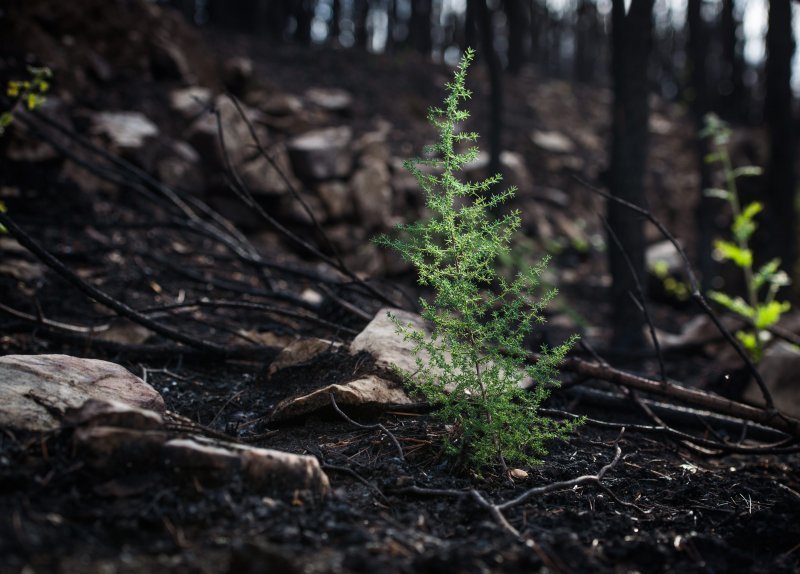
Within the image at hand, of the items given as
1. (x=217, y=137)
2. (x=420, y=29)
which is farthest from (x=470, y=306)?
(x=420, y=29)

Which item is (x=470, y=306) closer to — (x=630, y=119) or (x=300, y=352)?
(x=300, y=352)

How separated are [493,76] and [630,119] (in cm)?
276

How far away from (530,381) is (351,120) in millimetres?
9832

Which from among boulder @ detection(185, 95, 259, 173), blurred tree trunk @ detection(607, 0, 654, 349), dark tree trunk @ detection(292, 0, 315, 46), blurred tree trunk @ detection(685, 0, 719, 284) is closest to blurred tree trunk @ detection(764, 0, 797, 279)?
blurred tree trunk @ detection(685, 0, 719, 284)

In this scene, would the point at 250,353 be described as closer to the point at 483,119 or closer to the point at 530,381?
the point at 530,381

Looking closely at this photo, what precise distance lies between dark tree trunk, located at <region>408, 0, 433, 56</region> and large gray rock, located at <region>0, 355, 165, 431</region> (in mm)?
25939

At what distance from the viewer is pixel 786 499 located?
2402 millimetres

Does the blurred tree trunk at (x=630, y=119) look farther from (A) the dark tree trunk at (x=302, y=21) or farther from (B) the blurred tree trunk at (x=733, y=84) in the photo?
(A) the dark tree trunk at (x=302, y=21)

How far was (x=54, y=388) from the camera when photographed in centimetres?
215

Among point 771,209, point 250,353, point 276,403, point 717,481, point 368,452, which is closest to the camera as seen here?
point 368,452

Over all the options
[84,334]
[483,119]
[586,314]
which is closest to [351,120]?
[483,119]

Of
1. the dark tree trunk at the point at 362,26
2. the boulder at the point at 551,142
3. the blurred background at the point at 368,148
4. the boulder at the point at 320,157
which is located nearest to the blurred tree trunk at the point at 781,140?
the blurred background at the point at 368,148

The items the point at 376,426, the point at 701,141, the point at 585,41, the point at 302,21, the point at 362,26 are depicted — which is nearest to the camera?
the point at 376,426

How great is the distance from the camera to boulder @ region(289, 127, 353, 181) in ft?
28.8
